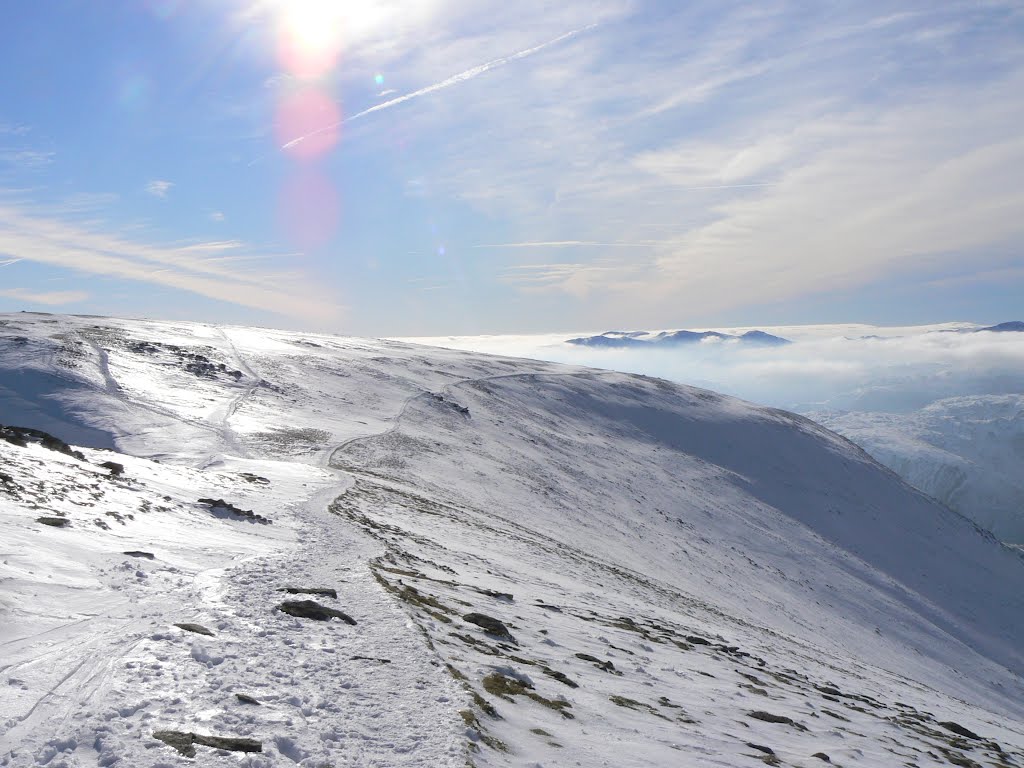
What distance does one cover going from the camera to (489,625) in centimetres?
1268

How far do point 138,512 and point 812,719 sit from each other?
1584 centimetres

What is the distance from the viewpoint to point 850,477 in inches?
3420

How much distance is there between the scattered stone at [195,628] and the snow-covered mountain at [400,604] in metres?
0.04

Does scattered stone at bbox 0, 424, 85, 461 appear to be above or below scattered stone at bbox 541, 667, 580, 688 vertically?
above

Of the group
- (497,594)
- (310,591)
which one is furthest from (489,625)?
(497,594)

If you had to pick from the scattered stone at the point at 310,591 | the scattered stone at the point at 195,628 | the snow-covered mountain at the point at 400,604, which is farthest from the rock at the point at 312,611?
the scattered stone at the point at 195,628

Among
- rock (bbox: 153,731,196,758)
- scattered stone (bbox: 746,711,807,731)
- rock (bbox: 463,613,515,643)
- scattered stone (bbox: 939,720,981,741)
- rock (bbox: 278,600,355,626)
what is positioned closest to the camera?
rock (bbox: 153,731,196,758)

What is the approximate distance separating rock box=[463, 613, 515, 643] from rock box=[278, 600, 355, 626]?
9.03 ft

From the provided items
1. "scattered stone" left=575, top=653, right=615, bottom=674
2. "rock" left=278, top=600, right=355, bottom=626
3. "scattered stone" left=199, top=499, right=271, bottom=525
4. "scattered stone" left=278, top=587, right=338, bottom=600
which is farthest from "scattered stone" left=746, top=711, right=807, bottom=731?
A: "scattered stone" left=199, top=499, right=271, bottom=525

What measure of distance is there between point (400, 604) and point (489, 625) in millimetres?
1967

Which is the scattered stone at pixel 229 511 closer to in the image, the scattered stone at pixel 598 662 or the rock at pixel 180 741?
the scattered stone at pixel 598 662

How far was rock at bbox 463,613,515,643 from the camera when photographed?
12484 millimetres

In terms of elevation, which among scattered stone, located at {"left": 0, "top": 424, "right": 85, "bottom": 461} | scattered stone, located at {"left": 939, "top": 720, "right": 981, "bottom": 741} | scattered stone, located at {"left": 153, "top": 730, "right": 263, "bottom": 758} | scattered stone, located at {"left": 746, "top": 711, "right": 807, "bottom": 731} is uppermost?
scattered stone, located at {"left": 0, "top": 424, "right": 85, "bottom": 461}

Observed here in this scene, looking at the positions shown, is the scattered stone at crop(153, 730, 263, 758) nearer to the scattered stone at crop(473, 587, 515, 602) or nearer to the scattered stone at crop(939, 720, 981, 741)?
the scattered stone at crop(473, 587, 515, 602)
